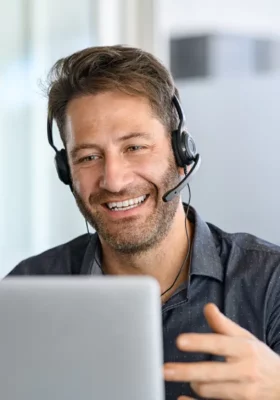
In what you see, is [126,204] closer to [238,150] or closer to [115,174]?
[115,174]

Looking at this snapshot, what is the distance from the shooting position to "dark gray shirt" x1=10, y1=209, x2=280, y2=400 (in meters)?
1.31

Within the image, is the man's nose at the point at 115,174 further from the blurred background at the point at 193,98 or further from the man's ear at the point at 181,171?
the blurred background at the point at 193,98

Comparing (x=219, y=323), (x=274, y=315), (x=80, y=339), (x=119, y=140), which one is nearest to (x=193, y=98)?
(x=119, y=140)

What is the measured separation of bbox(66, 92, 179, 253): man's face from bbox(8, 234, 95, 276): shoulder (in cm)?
16

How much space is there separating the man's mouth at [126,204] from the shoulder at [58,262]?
225 millimetres

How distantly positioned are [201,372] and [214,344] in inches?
1.5

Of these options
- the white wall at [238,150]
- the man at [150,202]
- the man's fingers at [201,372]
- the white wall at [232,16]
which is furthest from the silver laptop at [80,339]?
the white wall at [232,16]

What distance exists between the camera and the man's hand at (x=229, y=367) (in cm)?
85

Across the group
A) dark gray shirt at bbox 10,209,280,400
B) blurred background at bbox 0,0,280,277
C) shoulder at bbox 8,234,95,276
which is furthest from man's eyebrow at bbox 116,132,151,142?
blurred background at bbox 0,0,280,277

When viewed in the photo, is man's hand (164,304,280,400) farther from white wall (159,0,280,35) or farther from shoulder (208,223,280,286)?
white wall (159,0,280,35)

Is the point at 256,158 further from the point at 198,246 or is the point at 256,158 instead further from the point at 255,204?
the point at 198,246

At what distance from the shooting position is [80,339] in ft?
2.39

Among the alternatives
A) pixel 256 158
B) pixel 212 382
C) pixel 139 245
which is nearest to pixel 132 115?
pixel 139 245

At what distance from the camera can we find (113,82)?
1.39 metres
